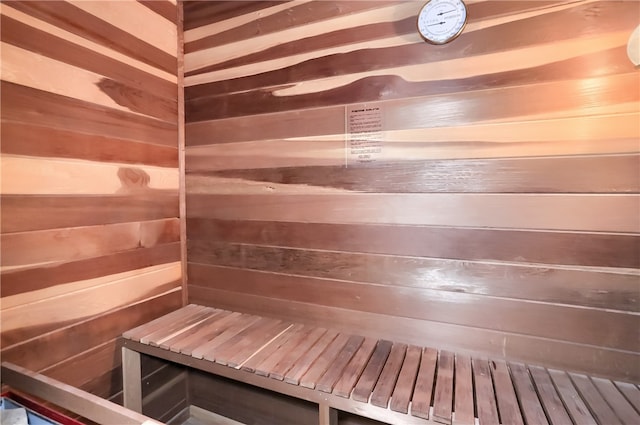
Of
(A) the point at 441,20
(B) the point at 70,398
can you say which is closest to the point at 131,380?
(B) the point at 70,398

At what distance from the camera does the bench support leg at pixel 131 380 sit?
1483 mm

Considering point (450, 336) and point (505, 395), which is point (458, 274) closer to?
point (450, 336)

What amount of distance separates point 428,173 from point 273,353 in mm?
990

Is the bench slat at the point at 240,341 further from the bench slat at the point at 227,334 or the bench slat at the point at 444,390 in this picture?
the bench slat at the point at 444,390

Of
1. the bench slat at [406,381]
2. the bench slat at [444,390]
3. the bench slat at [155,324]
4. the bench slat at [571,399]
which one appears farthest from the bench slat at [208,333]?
the bench slat at [571,399]

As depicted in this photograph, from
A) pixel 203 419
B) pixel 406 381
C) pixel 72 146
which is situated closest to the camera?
pixel 406 381

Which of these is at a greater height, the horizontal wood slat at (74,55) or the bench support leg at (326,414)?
the horizontal wood slat at (74,55)

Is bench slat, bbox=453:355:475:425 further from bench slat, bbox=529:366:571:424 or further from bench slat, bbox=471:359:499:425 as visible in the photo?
bench slat, bbox=529:366:571:424

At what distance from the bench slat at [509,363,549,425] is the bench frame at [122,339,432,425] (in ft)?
0.97

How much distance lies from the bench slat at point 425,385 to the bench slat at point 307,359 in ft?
1.28

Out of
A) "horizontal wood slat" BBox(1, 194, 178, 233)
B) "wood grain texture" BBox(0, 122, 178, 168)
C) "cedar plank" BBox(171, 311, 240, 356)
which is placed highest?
"wood grain texture" BBox(0, 122, 178, 168)

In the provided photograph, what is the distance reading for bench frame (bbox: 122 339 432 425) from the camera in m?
1.00

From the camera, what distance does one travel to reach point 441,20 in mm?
1289

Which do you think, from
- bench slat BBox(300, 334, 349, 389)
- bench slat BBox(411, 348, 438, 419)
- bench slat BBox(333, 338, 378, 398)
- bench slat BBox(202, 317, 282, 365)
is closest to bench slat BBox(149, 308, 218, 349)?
bench slat BBox(202, 317, 282, 365)
